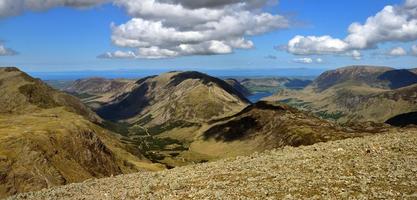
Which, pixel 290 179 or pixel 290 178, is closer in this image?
pixel 290 179

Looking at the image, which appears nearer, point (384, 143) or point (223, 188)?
point (223, 188)

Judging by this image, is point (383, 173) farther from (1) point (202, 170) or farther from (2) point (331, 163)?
(1) point (202, 170)

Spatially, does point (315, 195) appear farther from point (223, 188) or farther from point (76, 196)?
point (76, 196)

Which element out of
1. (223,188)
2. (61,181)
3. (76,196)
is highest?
(223,188)

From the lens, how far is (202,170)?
61000 millimetres

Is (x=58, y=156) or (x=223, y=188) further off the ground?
(x=223, y=188)

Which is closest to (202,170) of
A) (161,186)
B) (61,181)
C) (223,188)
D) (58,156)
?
(161,186)

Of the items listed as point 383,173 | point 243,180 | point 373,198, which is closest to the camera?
point 373,198

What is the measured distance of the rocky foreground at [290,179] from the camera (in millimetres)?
42594

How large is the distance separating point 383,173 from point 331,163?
7.12 metres

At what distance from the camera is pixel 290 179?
156ft

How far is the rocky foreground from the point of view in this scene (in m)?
42.6

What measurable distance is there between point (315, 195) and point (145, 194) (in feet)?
63.2

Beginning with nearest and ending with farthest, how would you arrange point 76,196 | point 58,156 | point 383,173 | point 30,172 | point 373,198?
point 373,198 < point 383,173 < point 76,196 < point 30,172 < point 58,156
